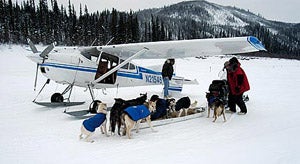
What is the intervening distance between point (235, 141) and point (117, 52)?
5911mm

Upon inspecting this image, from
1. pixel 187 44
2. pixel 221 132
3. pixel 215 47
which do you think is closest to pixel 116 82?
pixel 187 44

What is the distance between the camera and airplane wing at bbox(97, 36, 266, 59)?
287 inches

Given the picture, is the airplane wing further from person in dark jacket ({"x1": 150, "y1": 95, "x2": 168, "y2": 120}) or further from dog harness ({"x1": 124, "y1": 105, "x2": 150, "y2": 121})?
dog harness ({"x1": 124, "y1": 105, "x2": 150, "y2": 121})

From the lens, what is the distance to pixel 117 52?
9992 millimetres

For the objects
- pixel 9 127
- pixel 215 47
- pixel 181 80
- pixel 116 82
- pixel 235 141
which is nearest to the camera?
pixel 235 141

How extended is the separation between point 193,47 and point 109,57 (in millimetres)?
3063

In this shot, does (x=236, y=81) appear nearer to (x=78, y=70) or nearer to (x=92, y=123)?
(x=92, y=123)

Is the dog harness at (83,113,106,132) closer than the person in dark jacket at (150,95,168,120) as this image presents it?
Yes

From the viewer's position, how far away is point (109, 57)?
945 centimetres

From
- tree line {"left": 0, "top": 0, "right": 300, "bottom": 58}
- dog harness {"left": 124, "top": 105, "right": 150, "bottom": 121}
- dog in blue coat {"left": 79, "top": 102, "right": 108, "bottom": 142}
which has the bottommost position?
dog in blue coat {"left": 79, "top": 102, "right": 108, "bottom": 142}

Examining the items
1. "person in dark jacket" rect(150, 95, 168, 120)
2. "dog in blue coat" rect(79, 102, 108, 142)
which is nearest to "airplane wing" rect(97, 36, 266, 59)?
"person in dark jacket" rect(150, 95, 168, 120)

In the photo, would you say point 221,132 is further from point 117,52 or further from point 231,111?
point 117,52

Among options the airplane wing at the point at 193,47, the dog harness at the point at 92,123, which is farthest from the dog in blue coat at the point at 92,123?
the airplane wing at the point at 193,47

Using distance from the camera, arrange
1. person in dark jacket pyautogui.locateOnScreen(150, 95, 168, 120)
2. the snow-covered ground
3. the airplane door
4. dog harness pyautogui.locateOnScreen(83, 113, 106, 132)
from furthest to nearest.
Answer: the airplane door < person in dark jacket pyautogui.locateOnScreen(150, 95, 168, 120) < dog harness pyautogui.locateOnScreen(83, 113, 106, 132) < the snow-covered ground
